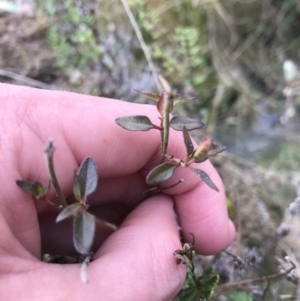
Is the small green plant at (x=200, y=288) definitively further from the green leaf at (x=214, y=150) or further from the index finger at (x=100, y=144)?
the green leaf at (x=214, y=150)

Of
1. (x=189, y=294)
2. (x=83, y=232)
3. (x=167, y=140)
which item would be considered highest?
(x=167, y=140)

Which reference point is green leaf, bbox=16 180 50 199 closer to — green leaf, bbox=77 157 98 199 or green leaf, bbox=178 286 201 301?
green leaf, bbox=77 157 98 199

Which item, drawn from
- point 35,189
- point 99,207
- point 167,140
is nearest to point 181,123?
point 167,140

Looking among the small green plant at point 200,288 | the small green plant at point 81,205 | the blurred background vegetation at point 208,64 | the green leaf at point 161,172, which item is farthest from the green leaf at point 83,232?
the blurred background vegetation at point 208,64

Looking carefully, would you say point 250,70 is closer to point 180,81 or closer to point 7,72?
point 180,81

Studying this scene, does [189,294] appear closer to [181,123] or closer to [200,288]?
[200,288]

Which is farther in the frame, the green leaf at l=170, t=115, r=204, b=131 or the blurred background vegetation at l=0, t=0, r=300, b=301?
the blurred background vegetation at l=0, t=0, r=300, b=301

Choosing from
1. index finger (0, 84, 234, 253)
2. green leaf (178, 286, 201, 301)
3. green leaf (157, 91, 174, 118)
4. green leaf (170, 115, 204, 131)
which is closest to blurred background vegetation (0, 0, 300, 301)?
index finger (0, 84, 234, 253)
